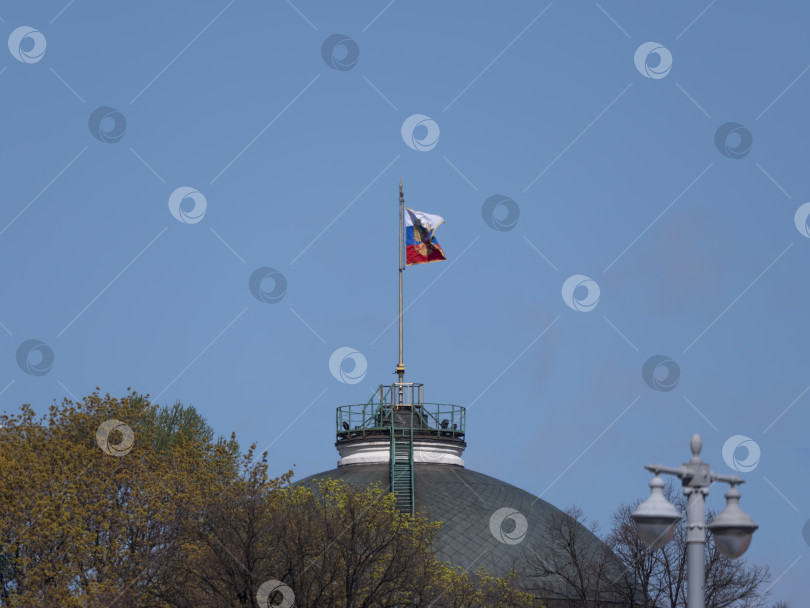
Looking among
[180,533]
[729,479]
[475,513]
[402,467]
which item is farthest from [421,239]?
[729,479]

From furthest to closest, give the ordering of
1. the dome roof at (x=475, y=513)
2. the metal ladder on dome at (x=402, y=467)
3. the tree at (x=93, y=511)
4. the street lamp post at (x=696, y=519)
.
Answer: the metal ladder on dome at (x=402, y=467) < the dome roof at (x=475, y=513) < the tree at (x=93, y=511) < the street lamp post at (x=696, y=519)

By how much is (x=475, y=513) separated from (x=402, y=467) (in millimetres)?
4413

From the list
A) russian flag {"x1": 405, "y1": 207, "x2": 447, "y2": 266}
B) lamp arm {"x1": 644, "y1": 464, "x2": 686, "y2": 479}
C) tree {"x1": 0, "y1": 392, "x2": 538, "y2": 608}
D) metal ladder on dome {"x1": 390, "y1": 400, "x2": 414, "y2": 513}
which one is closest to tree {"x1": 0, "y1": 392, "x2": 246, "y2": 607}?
tree {"x1": 0, "y1": 392, "x2": 538, "y2": 608}

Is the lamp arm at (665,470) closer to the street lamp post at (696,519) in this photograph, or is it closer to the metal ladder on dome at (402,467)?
the street lamp post at (696,519)

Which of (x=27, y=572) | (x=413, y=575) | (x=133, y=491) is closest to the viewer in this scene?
(x=413, y=575)

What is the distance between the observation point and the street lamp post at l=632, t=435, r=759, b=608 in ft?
59.6

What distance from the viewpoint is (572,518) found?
199ft

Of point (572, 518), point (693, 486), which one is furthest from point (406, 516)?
point (693, 486)

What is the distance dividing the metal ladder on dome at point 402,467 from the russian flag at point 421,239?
9.30 metres

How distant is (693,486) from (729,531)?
3.44 ft

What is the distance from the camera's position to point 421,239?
7450 cm

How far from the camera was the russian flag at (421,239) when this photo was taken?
74.4 metres

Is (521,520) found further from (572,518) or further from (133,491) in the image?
(133,491)

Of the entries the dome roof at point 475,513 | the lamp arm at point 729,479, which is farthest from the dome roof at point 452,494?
the lamp arm at point 729,479
